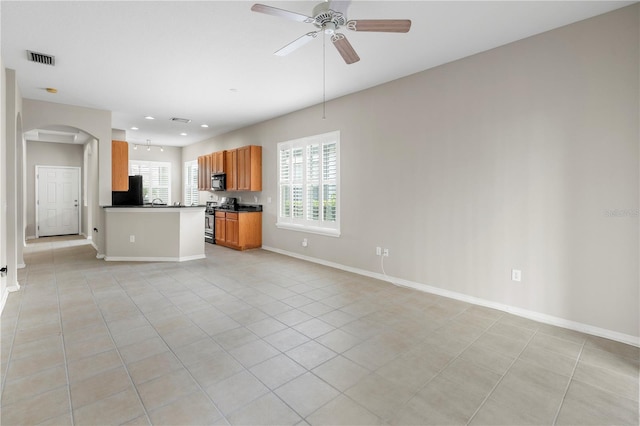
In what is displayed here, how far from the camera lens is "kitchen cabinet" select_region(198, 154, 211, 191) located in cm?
873

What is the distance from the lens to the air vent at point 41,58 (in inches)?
144

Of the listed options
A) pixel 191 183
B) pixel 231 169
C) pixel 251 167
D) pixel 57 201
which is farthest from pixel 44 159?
pixel 251 167

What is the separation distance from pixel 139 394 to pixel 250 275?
9.53ft

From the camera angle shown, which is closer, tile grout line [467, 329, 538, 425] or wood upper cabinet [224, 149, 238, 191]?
tile grout line [467, 329, 538, 425]

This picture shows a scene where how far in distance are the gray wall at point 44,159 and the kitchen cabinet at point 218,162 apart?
12.3 ft

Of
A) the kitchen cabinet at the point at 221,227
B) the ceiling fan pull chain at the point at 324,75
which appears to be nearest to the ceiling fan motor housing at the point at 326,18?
the ceiling fan pull chain at the point at 324,75

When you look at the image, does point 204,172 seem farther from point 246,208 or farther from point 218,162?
point 246,208

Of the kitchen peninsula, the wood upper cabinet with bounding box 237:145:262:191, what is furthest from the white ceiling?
→ the kitchen peninsula

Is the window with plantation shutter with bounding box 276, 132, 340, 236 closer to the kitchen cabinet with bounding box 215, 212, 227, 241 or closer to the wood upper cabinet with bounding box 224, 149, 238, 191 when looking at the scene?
the wood upper cabinet with bounding box 224, 149, 238, 191

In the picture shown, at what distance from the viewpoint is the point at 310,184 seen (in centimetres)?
598

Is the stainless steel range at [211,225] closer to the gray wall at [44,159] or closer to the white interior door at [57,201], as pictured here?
the gray wall at [44,159]

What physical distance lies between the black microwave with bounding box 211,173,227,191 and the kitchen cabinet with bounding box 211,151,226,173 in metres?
0.13

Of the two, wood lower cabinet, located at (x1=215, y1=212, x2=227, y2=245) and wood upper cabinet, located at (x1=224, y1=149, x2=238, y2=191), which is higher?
wood upper cabinet, located at (x1=224, y1=149, x2=238, y2=191)

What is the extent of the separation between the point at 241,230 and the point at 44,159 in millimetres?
6488
